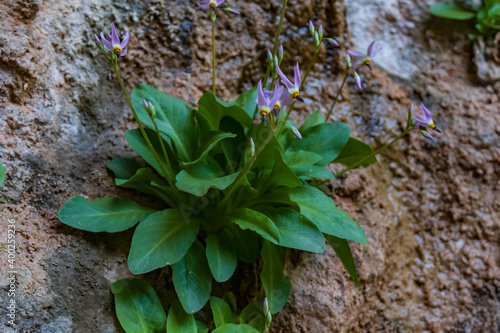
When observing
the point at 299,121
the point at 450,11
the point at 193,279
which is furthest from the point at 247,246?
the point at 450,11

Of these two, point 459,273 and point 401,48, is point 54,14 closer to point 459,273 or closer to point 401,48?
point 401,48

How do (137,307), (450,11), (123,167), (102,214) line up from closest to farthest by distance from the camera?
1. (137,307)
2. (102,214)
3. (123,167)
4. (450,11)

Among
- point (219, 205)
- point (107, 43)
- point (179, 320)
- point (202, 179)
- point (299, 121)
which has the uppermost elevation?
point (107, 43)

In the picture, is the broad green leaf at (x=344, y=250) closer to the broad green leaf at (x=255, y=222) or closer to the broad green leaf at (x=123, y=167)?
the broad green leaf at (x=255, y=222)

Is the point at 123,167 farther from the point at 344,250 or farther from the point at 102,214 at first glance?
the point at 344,250

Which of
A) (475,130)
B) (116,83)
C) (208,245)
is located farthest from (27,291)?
(475,130)

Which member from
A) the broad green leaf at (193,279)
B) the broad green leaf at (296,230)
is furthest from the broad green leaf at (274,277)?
the broad green leaf at (193,279)

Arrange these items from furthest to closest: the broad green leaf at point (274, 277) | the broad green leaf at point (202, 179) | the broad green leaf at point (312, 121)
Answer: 1. the broad green leaf at point (312, 121)
2. the broad green leaf at point (274, 277)
3. the broad green leaf at point (202, 179)

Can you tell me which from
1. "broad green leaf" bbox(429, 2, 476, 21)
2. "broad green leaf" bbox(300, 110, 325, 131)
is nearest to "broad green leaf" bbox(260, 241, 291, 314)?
"broad green leaf" bbox(300, 110, 325, 131)
